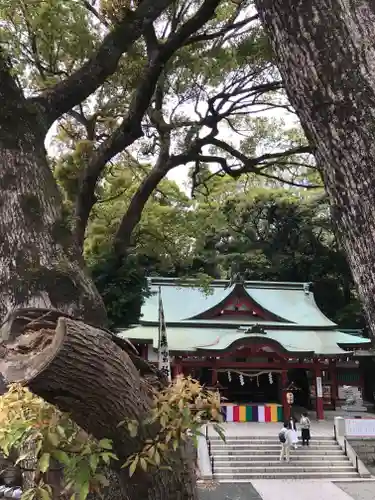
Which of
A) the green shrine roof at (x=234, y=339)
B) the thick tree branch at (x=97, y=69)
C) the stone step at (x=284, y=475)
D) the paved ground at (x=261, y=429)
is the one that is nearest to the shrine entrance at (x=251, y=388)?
the green shrine roof at (x=234, y=339)

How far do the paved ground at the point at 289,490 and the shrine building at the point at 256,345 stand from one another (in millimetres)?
4124

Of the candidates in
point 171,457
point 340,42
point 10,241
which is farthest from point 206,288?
point 340,42

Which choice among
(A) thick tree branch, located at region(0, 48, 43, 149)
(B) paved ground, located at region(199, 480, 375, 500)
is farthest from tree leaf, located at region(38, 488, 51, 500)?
(B) paved ground, located at region(199, 480, 375, 500)

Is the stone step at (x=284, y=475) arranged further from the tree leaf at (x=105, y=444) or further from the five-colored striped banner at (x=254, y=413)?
the tree leaf at (x=105, y=444)

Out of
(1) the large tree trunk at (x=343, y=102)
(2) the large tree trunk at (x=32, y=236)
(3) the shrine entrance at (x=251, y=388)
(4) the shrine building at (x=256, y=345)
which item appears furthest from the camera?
(3) the shrine entrance at (x=251, y=388)

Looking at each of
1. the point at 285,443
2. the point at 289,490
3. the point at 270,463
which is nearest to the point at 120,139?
the point at 289,490

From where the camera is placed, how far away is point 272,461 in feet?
40.0

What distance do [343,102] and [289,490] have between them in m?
11.0

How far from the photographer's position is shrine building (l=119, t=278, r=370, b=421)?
1550cm

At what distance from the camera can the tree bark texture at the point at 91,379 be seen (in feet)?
5.08

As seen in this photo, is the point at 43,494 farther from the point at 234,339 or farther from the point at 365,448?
the point at 365,448

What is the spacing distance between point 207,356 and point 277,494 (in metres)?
5.60

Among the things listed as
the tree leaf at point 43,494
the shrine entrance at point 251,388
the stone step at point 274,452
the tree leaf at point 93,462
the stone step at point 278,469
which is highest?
the tree leaf at point 93,462

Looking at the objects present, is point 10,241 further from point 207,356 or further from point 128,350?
point 207,356
